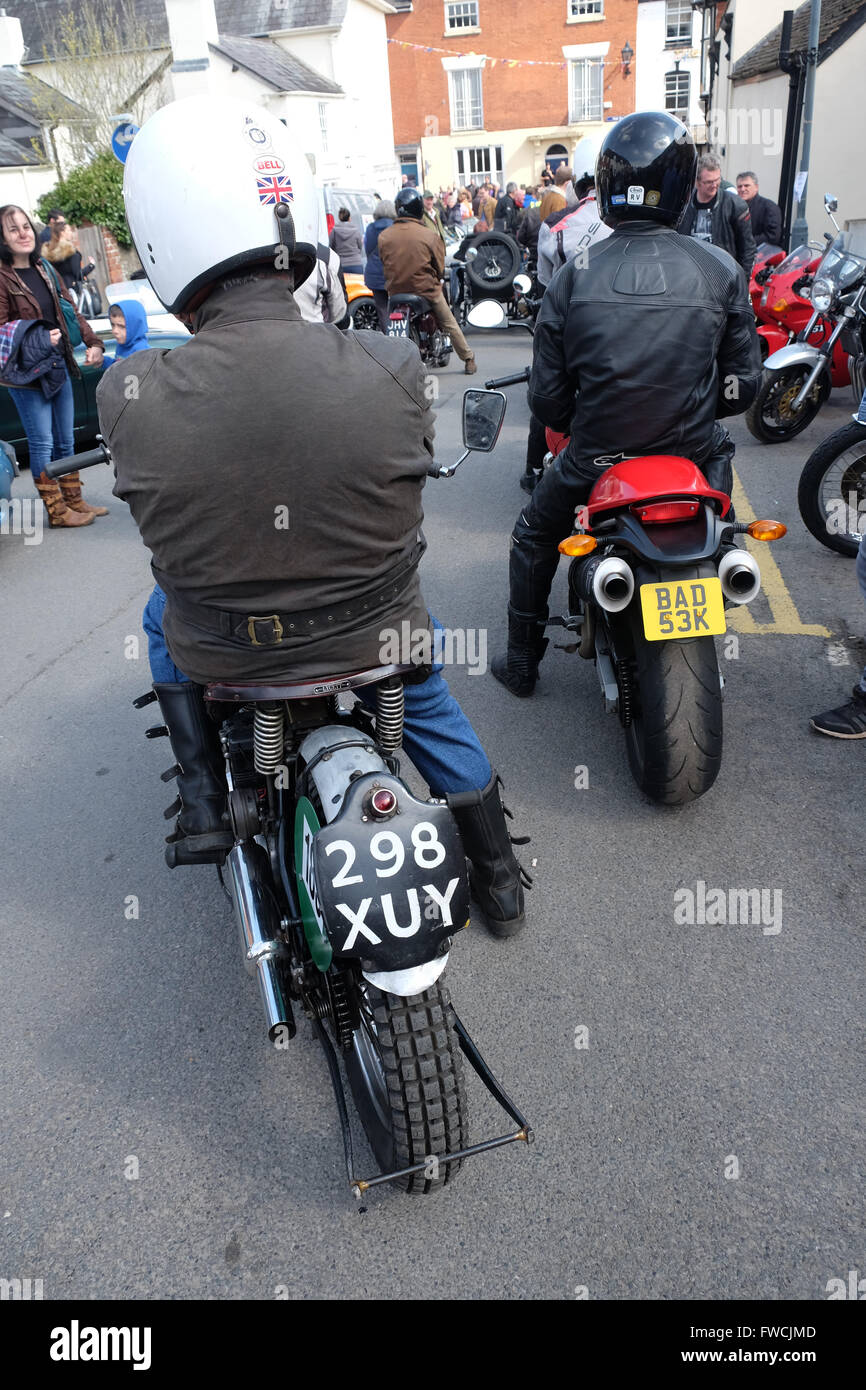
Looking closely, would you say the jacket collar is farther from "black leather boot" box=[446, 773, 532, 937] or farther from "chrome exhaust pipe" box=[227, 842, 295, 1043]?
"black leather boot" box=[446, 773, 532, 937]

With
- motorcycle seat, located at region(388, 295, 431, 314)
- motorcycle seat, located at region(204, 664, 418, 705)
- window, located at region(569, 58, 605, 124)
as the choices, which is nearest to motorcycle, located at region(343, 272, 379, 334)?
motorcycle seat, located at region(388, 295, 431, 314)

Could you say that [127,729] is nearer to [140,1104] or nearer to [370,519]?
[140,1104]

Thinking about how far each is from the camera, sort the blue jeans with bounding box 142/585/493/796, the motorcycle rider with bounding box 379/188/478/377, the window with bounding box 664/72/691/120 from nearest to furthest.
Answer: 1. the blue jeans with bounding box 142/585/493/796
2. the motorcycle rider with bounding box 379/188/478/377
3. the window with bounding box 664/72/691/120

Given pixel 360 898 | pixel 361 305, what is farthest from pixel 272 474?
pixel 361 305

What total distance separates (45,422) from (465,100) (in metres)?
45.3

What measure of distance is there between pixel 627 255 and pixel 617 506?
0.80 meters

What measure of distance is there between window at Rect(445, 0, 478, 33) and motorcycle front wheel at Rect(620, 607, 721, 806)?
50.0 metres

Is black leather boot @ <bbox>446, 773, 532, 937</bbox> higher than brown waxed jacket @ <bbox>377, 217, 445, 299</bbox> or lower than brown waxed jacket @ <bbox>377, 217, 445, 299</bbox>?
lower

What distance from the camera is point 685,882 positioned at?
10.6 feet

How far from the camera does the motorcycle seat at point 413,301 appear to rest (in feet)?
37.3

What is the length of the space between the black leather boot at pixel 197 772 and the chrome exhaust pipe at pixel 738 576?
1.62 meters

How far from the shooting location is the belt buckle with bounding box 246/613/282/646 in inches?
Answer: 80.2

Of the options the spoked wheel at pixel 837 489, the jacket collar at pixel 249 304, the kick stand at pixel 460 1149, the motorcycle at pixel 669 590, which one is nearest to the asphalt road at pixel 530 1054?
the kick stand at pixel 460 1149
